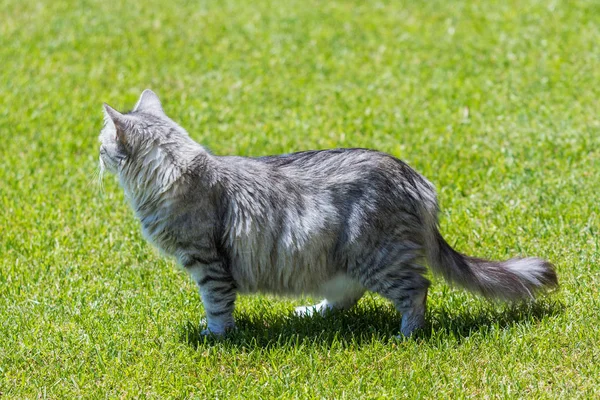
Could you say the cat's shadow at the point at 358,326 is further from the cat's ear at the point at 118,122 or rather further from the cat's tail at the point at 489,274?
the cat's ear at the point at 118,122

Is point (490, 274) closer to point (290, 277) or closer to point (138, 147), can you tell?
point (290, 277)

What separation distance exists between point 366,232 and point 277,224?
1.69 ft

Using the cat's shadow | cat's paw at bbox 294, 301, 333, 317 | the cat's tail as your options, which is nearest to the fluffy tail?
the cat's tail

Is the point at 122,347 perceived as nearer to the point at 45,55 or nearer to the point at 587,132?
the point at 587,132

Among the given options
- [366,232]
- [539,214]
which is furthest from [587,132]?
[366,232]

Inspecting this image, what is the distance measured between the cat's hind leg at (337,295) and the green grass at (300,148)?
0.34 feet

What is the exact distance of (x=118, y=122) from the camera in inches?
184

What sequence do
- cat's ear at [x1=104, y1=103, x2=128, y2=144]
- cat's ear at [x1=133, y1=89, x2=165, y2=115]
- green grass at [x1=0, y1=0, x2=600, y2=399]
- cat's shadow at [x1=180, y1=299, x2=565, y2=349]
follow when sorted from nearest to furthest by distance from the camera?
green grass at [x1=0, y1=0, x2=600, y2=399] → cat's ear at [x1=104, y1=103, x2=128, y2=144] → cat's shadow at [x1=180, y1=299, x2=565, y2=349] → cat's ear at [x1=133, y1=89, x2=165, y2=115]

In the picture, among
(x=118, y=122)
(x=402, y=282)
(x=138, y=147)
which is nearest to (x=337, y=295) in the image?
(x=402, y=282)

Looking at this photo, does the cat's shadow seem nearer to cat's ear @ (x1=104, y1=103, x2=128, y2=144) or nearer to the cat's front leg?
the cat's front leg

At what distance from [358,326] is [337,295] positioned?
0.22 meters

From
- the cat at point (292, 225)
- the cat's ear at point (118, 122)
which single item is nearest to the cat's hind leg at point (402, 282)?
the cat at point (292, 225)

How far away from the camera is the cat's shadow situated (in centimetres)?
478

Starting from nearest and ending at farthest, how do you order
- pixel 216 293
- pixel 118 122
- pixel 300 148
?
pixel 118 122 → pixel 216 293 → pixel 300 148
